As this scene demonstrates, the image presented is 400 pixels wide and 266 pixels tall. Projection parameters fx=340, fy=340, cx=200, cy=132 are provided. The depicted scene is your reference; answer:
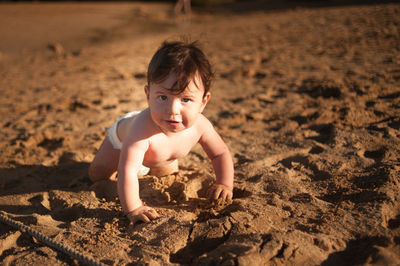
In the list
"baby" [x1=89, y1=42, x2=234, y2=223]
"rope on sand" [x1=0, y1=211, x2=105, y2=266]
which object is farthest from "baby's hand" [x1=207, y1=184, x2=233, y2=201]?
"rope on sand" [x1=0, y1=211, x2=105, y2=266]

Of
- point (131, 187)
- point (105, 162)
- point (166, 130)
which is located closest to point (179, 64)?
point (166, 130)

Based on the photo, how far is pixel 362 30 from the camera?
20.9 feet

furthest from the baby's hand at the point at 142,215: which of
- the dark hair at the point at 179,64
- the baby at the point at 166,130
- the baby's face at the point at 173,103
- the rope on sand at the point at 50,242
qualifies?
the dark hair at the point at 179,64

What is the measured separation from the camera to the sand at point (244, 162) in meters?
1.61

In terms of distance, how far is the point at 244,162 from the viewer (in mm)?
2494

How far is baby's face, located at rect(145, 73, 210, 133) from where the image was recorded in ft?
5.59

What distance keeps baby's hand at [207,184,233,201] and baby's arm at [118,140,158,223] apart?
37 cm

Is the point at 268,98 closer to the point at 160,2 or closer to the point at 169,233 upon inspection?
the point at 169,233

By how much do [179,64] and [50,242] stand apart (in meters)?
1.08

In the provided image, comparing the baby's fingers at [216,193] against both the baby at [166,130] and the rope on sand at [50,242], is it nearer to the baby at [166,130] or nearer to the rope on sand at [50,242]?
the baby at [166,130]

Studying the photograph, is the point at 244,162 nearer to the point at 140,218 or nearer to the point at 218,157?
the point at 218,157

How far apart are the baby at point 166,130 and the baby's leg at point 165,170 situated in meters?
0.01

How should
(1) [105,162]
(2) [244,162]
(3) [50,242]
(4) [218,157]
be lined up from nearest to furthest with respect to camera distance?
1. (3) [50,242]
2. (4) [218,157]
3. (1) [105,162]
4. (2) [244,162]

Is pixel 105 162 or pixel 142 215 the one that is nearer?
pixel 142 215
